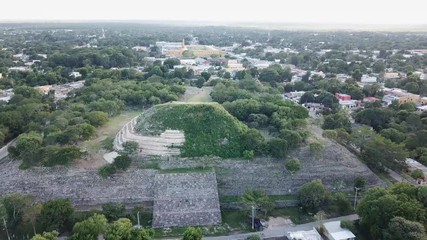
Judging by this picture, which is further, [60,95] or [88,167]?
[60,95]

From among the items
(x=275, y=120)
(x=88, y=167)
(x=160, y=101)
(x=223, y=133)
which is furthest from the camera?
(x=160, y=101)

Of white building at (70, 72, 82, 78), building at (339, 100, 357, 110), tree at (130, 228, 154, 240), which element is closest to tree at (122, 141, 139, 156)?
tree at (130, 228, 154, 240)

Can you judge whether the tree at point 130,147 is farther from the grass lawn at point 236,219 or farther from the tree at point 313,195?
the tree at point 313,195

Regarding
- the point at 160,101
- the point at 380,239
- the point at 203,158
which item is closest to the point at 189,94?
the point at 160,101

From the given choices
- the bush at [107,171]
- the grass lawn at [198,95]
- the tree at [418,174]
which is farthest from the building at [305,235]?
the grass lawn at [198,95]

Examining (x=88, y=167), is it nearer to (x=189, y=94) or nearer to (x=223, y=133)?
(x=223, y=133)

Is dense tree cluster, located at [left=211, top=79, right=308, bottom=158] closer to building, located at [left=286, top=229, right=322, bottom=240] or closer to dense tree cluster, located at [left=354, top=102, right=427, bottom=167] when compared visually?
dense tree cluster, located at [left=354, top=102, right=427, bottom=167]
